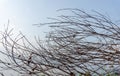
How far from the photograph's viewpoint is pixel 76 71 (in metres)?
3.42

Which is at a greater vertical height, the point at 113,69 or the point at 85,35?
the point at 85,35

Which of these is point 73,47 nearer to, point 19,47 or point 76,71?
point 76,71

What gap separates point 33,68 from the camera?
354 centimetres

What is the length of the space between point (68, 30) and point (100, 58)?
45 centimetres

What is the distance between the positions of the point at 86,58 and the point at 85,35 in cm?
24

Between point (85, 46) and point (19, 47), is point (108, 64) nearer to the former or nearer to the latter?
point (85, 46)

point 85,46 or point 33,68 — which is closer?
point 85,46

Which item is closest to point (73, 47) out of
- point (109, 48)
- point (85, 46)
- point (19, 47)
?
point (85, 46)

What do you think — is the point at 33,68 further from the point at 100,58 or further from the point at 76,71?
the point at 100,58

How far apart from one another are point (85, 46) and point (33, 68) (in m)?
0.67

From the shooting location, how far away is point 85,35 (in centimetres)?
332

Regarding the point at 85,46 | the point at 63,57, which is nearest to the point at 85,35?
the point at 85,46

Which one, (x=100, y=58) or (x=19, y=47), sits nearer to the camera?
(x=100, y=58)

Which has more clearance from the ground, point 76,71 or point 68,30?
point 68,30
